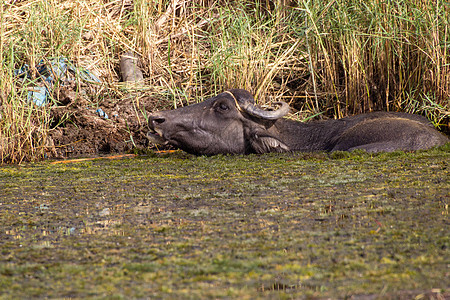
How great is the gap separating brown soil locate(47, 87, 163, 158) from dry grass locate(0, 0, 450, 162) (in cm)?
22

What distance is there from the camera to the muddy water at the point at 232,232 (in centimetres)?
211

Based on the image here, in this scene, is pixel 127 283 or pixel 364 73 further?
pixel 364 73

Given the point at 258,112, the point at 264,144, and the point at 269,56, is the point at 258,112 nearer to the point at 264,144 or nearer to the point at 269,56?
the point at 264,144

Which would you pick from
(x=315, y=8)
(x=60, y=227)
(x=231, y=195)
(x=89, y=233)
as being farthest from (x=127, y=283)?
(x=315, y=8)

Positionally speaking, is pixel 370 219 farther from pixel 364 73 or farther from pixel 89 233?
pixel 364 73

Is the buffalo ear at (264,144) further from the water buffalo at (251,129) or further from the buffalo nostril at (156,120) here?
the buffalo nostril at (156,120)

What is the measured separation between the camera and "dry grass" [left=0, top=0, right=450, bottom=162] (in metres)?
6.29

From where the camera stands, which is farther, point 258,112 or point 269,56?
point 269,56

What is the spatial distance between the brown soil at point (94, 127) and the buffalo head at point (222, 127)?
98 cm

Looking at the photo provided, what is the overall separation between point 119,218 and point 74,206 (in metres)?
0.49

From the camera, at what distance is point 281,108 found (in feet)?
19.7

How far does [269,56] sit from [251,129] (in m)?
1.38

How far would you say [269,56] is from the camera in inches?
275

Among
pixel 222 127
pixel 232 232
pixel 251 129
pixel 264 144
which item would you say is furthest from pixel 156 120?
pixel 232 232
